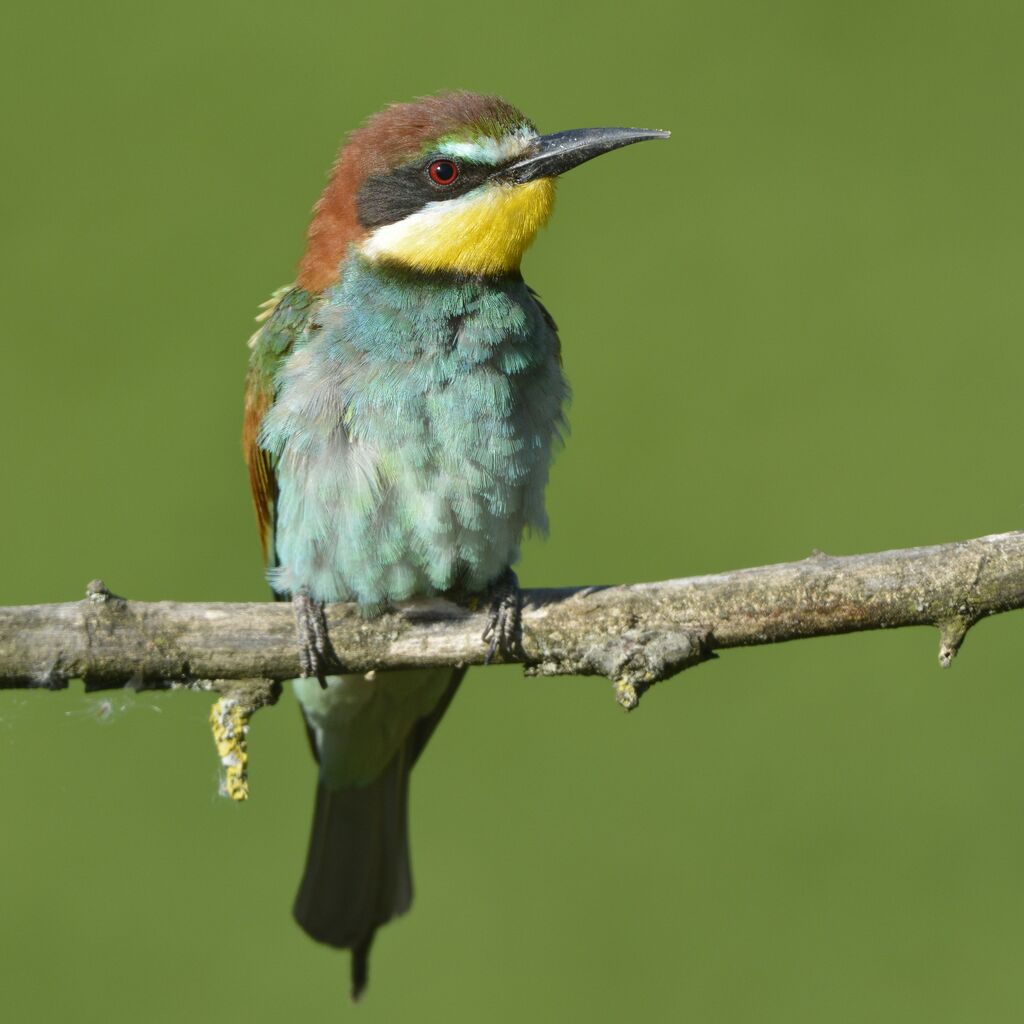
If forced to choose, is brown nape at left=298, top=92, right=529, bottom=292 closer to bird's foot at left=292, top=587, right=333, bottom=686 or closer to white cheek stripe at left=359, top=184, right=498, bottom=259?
white cheek stripe at left=359, top=184, right=498, bottom=259

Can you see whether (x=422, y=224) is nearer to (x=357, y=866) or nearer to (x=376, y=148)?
(x=376, y=148)

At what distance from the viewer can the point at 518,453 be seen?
1.73 meters

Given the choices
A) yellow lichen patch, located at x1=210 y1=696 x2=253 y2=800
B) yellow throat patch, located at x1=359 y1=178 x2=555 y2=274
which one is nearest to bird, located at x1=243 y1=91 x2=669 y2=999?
yellow throat patch, located at x1=359 y1=178 x2=555 y2=274

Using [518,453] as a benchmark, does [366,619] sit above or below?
below

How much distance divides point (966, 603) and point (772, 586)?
7.7 inches

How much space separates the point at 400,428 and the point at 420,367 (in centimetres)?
8

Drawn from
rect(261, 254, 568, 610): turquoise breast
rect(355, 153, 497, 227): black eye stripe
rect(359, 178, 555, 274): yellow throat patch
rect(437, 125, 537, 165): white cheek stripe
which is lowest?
rect(261, 254, 568, 610): turquoise breast

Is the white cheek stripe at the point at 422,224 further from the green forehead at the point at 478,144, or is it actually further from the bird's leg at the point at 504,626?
the bird's leg at the point at 504,626

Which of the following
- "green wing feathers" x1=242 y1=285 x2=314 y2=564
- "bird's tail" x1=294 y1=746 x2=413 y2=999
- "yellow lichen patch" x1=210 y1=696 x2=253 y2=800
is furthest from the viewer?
"bird's tail" x1=294 y1=746 x2=413 y2=999

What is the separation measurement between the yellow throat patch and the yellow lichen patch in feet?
2.00

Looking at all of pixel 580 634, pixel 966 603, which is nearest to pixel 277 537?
pixel 580 634

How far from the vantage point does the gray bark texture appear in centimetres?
136

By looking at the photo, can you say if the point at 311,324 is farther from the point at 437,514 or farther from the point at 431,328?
the point at 437,514

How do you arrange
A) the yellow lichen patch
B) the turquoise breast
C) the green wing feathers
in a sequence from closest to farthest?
1. the yellow lichen patch
2. the turquoise breast
3. the green wing feathers
